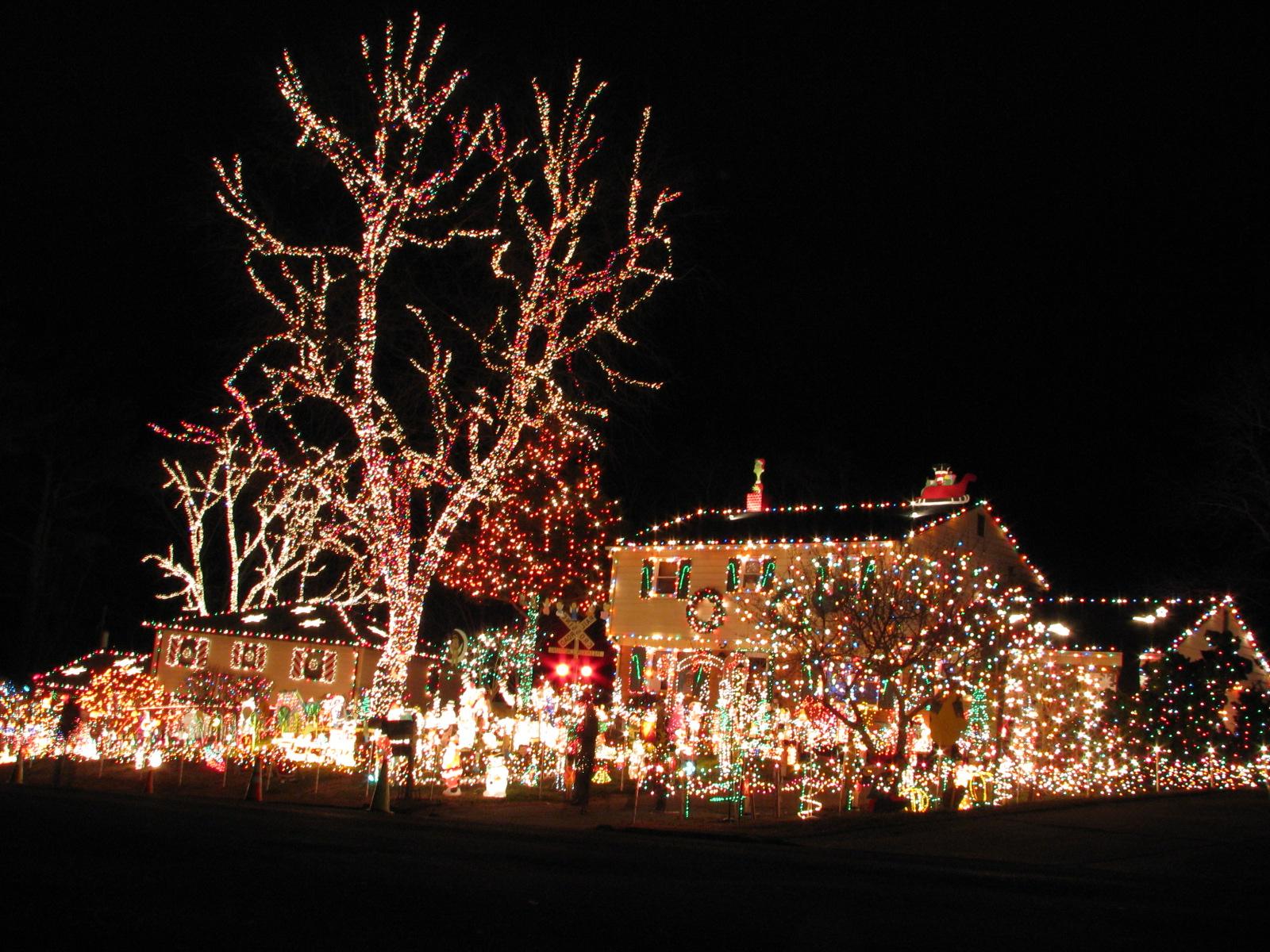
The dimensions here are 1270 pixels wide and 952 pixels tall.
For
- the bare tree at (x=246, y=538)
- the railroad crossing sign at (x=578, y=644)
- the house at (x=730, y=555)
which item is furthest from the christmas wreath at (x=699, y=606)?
the railroad crossing sign at (x=578, y=644)

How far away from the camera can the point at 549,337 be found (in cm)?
2167

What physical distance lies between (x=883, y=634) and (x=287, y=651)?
55.8ft

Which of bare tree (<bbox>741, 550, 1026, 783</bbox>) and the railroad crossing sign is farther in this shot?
bare tree (<bbox>741, 550, 1026, 783</bbox>)

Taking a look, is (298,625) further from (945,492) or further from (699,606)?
(945,492)

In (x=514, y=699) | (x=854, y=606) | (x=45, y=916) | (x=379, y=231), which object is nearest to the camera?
(x=45, y=916)

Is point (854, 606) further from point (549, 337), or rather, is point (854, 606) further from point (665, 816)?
point (549, 337)

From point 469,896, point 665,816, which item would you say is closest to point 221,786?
Answer: point 665,816

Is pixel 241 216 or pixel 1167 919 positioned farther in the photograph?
pixel 241 216

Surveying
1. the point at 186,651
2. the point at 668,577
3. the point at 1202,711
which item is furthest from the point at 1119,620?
the point at 186,651

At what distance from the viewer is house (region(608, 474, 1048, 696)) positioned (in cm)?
3138

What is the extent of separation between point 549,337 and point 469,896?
14.6m

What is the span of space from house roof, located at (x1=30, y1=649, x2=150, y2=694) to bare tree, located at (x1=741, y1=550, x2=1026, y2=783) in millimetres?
13109

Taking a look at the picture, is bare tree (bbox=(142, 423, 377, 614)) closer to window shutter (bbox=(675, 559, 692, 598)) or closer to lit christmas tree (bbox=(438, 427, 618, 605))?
lit christmas tree (bbox=(438, 427, 618, 605))

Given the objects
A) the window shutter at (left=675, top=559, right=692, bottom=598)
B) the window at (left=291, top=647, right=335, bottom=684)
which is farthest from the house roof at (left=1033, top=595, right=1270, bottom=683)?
the window at (left=291, top=647, right=335, bottom=684)
